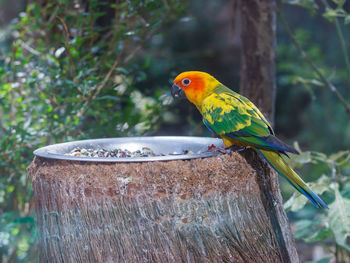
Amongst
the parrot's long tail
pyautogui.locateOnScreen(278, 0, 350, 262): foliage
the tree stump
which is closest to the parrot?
the parrot's long tail

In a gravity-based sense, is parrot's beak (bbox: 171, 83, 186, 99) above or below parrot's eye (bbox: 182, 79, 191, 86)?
below

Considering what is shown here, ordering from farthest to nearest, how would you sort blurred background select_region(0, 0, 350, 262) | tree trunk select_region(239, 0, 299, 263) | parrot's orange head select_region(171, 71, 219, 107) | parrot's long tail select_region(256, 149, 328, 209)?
tree trunk select_region(239, 0, 299, 263) → blurred background select_region(0, 0, 350, 262) → parrot's orange head select_region(171, 71, 219, 107) → parrot's long tail select_region(256, 149, 328, 209)

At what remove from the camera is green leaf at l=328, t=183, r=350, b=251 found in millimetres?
2311

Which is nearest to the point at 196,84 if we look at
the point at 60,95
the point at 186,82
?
the point at 186,82

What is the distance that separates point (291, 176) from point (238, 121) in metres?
0.37

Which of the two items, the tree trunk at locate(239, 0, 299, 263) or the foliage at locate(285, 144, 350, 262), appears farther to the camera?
the tree trunk at locate(239, 0, 299, 263)

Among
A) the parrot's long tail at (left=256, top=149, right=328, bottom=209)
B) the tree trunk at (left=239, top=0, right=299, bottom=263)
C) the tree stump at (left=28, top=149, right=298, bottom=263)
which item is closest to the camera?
the tree stump at (left=28, top=149, right=298, bottom=263)

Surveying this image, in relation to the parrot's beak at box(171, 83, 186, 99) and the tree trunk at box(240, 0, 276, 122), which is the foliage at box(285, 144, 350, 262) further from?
the parrot's beak at box(171, 83, 186, 99)

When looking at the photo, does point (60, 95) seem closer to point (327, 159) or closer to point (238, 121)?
point (238, 121)

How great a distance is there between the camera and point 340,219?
2350 millimetres

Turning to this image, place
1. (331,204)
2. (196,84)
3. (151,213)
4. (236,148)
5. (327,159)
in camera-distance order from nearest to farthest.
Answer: (151,213) < (236,148) < (196,84) < (331,204) < (327,159)

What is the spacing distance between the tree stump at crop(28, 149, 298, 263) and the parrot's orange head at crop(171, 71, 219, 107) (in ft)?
2.38

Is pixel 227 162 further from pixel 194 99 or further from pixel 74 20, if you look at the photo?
pixel 74 20

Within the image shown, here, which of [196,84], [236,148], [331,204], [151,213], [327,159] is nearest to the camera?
[151,213]
